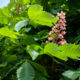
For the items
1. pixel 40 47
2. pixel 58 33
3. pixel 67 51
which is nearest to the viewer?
pixel 67 51

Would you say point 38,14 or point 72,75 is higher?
point 38,14

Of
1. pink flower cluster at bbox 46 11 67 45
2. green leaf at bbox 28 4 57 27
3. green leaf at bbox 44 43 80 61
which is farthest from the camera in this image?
pink flower cluster at bbox 46 11 67 45

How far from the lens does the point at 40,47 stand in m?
0.81

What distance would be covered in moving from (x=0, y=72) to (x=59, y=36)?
0.36m

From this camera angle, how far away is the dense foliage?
Result: 0.74 metres

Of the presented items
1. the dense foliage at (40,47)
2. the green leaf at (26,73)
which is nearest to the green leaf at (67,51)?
the dense foliage at (40,47)

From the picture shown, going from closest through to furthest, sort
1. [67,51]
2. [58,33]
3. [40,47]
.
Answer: [67,51]
[40,47]
[58,33]

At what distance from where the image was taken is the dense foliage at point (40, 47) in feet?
2.44

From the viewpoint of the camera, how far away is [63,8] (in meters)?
1.26

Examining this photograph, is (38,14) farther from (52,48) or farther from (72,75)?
(72,75)

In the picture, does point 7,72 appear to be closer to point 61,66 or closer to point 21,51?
point 21,51

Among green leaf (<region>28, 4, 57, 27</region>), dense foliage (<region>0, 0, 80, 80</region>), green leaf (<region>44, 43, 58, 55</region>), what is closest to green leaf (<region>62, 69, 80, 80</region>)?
dense foliage (<region>0, 0, 80, 80</region>)

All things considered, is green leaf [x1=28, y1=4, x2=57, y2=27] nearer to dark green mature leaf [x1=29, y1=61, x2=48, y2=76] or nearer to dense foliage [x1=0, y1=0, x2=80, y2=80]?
dense foliage [x1=0, y1=0, x2=80, y2=80]

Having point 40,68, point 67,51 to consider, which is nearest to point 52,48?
point 67,51
